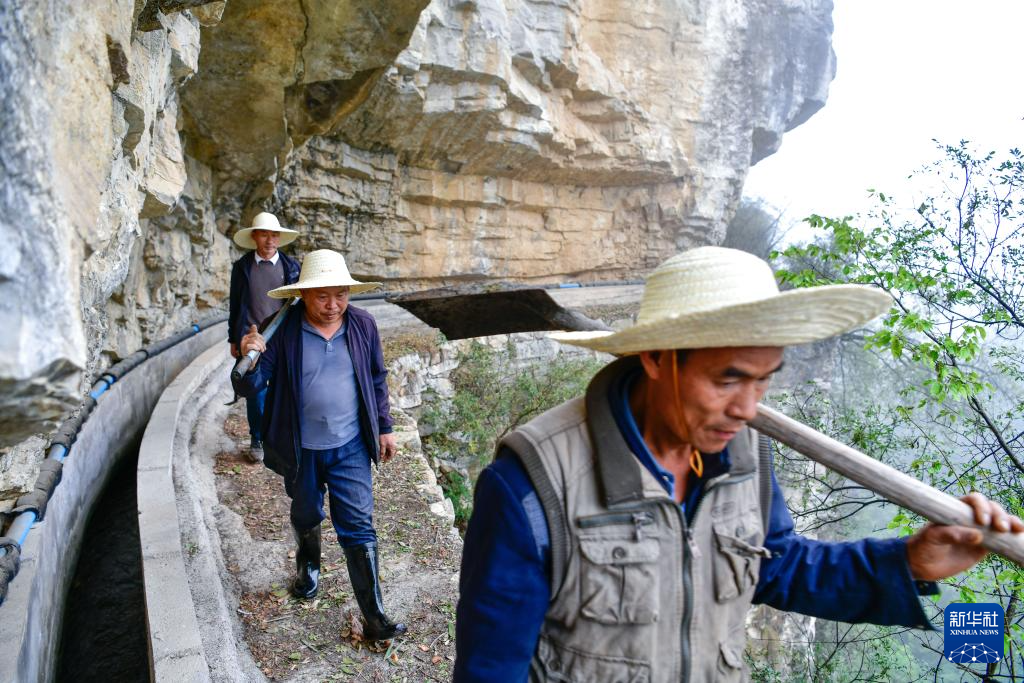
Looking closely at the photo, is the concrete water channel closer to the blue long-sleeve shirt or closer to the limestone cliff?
the limestone cliff

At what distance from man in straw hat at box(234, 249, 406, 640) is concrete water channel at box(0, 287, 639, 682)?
25.7 inches

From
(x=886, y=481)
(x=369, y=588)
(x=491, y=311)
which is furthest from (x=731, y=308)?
(x=369, y=588)

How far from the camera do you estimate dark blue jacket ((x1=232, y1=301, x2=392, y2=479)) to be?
329cm

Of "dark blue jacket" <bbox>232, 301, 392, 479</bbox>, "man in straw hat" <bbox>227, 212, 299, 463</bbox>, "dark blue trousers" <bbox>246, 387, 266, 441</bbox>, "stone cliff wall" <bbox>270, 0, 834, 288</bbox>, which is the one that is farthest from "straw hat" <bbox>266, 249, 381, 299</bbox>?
"stone cliff wall" <bbox>270, 0, 834, 288</bbox>

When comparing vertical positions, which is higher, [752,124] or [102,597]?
[752,124]

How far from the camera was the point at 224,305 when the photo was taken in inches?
431

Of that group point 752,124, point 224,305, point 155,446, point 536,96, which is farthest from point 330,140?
point 752,124

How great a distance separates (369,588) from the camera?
10.7 feet

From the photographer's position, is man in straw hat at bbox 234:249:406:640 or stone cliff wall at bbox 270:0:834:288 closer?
man in straw hat at bbox 234:249:406:640

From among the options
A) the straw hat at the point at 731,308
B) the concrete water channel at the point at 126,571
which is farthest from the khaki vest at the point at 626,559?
the concrete water channel at the point at 126,571

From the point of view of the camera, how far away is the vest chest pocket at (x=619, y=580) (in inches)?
52.8

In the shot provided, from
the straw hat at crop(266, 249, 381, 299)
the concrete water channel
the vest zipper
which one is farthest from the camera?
the straw hat at crop(266, 249, 381, 299)

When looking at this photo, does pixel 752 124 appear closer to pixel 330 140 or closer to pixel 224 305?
pixel 330 140

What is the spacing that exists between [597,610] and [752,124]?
22960mm
